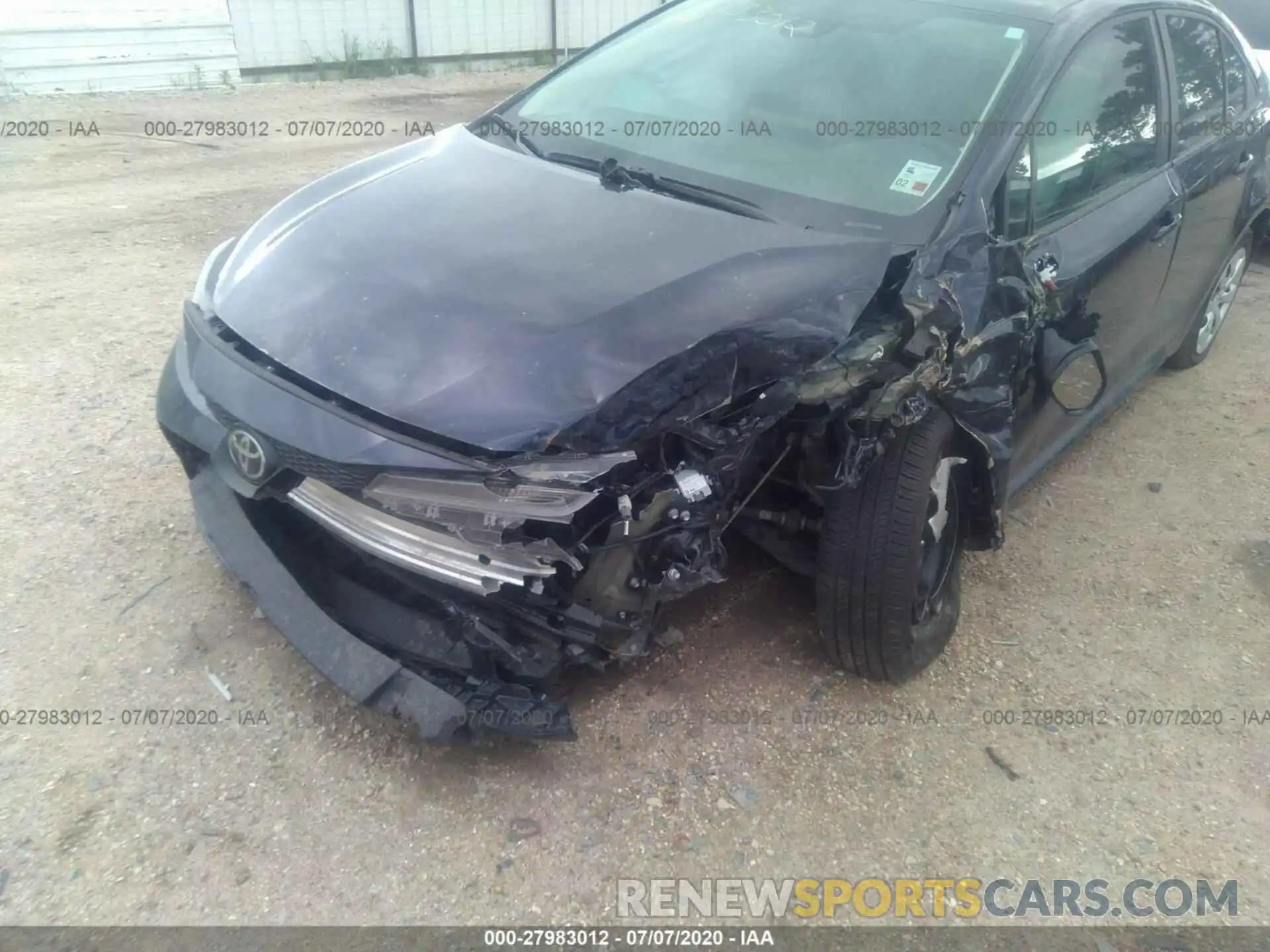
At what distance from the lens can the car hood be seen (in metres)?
2.04

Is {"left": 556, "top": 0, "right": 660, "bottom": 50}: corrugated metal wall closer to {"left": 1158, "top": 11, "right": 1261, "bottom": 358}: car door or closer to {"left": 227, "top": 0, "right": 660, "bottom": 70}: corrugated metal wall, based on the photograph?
{"left": 227, "top": 0, "right": 660, "bottom": 70}: corrugated metal wall

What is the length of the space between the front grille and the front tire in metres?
1.21

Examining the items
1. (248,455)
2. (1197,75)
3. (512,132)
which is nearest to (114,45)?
(512,132)

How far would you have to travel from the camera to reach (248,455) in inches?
84.2

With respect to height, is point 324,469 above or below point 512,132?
below

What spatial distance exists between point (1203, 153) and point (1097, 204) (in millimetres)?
1016

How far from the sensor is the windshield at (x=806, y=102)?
268 cm

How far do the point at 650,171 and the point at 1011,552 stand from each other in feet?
5.97

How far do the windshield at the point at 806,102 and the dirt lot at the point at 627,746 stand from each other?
1.26 meters

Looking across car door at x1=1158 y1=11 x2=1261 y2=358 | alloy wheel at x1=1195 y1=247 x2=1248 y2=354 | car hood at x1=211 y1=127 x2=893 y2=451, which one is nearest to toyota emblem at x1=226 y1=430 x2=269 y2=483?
car hood at x1=211 y1=127 x2=893 y2=451

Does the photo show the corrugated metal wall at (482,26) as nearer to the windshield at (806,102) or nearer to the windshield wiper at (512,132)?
the windshield wiper at (512,132)

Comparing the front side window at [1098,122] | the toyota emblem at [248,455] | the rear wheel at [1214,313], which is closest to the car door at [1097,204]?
the front side window at [1098,122]

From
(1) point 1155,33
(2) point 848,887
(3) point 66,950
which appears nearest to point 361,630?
(3) point 66,950

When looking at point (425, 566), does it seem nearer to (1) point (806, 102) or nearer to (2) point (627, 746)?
(2) point (627, 746)
